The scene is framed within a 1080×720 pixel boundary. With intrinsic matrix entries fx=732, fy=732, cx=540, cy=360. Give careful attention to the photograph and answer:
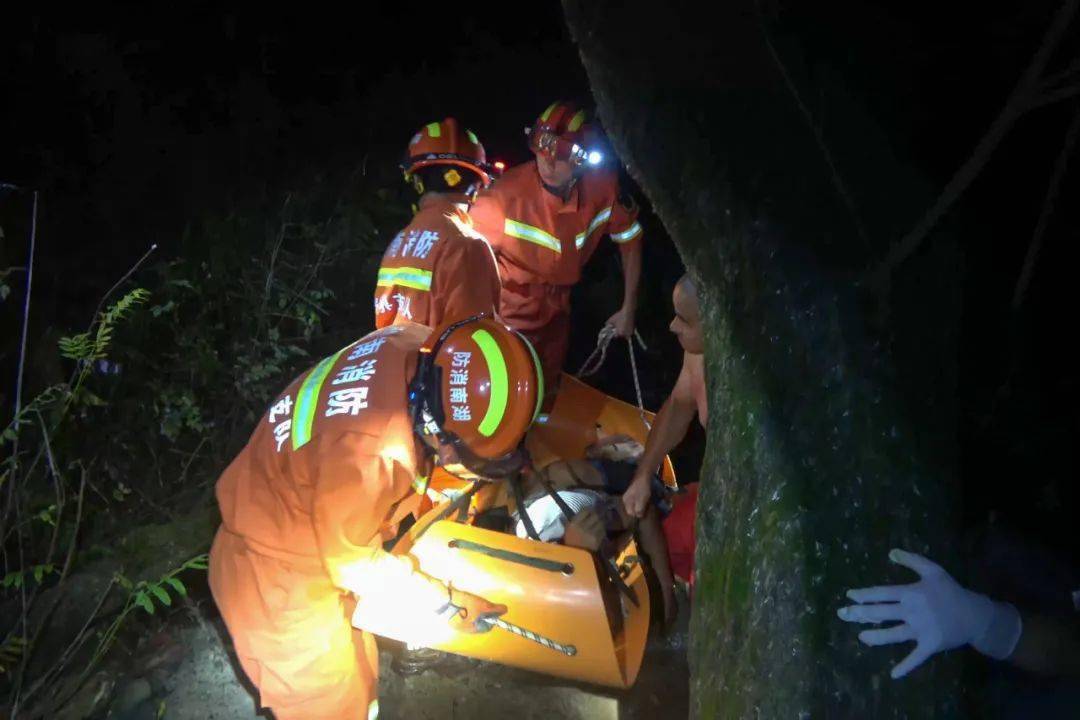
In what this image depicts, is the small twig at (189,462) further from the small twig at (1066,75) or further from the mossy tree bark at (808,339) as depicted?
the small twig at (1066,75)

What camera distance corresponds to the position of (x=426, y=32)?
25.4 ft

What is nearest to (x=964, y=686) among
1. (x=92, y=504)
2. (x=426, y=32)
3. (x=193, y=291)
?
(x=92, y=504)

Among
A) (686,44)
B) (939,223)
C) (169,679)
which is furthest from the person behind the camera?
(169,679)

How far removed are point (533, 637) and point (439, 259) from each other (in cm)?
168

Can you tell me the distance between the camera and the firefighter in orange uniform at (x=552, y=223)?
361 centimetres

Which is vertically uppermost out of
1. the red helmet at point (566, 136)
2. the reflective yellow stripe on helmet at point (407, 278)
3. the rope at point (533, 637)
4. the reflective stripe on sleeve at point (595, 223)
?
the red helmet at point (566, 136)

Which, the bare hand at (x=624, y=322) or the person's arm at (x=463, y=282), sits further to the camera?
the bare hand at (x=624, y=322)

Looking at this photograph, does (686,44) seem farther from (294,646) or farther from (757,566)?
(294,646)

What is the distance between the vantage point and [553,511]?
283 centimetres

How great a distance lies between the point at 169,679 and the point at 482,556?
5.07ft

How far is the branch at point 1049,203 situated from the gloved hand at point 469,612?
1.82 meters

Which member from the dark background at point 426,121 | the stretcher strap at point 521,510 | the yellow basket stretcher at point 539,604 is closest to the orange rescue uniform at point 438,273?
the stretcher strap at point 521,510

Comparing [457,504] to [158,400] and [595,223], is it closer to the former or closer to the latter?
[595,223]

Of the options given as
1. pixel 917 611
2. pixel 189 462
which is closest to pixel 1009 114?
pixel 917 611
